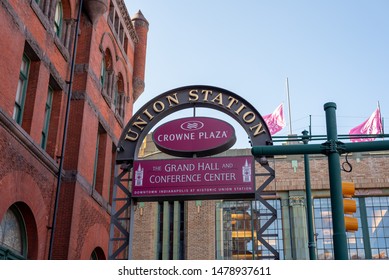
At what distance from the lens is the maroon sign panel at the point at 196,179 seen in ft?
58.9

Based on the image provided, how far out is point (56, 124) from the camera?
2039cm

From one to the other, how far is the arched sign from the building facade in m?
16.0

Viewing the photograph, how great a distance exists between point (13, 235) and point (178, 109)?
6745mm

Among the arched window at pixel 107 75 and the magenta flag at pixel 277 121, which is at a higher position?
the magenta flag at pixel 277 121

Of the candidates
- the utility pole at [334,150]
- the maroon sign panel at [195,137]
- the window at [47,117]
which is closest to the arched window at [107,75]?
the window at [47,117]

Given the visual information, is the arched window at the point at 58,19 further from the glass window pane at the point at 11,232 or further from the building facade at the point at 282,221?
the building facade at the point at 282,221

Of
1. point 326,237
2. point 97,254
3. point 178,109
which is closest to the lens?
point 178,109

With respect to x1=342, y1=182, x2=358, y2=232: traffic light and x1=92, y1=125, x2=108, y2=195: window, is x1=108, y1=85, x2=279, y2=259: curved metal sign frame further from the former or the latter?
x1=342, y1=182, x2=358, y2=232: traffic light

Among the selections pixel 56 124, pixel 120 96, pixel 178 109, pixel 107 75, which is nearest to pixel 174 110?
pixel 178 109

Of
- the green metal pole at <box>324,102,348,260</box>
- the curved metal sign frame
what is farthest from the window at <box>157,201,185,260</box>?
the green metal pole at <box>324,102,348,260</box>

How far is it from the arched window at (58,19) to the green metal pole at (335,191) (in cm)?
1213

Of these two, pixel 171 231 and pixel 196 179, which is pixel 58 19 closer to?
pixel 196 179

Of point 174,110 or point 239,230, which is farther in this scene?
point 239,230
